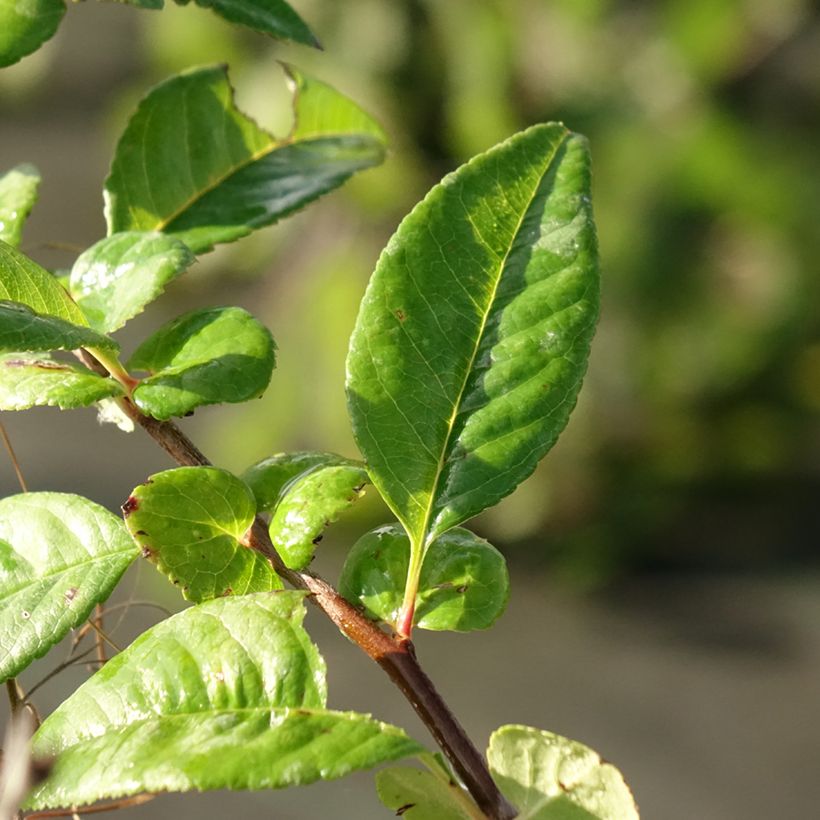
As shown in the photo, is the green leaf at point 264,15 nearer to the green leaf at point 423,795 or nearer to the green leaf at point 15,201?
the green leaf at point 15,201

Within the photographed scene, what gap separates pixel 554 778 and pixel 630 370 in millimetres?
2885

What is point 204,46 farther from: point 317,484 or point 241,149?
point 317,484

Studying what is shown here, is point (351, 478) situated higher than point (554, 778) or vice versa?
point (351, 478)

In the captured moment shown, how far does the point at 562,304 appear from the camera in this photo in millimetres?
387

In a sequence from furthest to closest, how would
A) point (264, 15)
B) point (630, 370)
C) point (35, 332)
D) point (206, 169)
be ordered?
point (630, 370), point (206, 169), point (264, 15), point (35, 332)

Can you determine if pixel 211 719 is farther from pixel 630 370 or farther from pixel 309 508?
pixel 630 370

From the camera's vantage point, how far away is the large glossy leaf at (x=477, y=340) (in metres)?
0.38

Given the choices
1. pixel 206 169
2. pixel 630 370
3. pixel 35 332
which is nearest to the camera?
pixel 35 332

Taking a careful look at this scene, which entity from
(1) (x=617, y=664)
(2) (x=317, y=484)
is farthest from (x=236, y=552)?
(1) (x=617, y=664)

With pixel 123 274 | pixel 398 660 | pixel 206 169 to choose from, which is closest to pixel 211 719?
pixel 398 660

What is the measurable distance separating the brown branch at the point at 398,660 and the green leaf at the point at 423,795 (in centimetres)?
2

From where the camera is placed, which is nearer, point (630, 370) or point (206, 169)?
point (206, 169)

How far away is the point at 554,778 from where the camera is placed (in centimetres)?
37

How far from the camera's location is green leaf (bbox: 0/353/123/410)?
0.35 m
